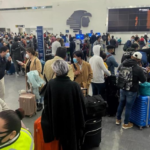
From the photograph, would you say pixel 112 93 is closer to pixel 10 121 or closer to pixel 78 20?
pixel 10 121

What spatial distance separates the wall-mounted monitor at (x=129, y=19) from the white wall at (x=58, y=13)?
1.63 ft

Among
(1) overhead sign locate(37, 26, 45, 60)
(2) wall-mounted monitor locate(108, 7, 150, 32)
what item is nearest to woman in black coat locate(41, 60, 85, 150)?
(1) overhead sign locate(37, 26, 45, 60)

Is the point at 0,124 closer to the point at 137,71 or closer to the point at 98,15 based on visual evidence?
the point at 137,71

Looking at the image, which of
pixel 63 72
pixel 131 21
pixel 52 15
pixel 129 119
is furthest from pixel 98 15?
pixel 63 72

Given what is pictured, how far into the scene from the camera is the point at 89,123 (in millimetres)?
2518

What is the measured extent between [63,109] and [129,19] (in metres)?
17.9

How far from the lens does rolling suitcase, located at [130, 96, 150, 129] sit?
313 centimetres

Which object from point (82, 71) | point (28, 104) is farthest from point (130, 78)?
point (28, 104)

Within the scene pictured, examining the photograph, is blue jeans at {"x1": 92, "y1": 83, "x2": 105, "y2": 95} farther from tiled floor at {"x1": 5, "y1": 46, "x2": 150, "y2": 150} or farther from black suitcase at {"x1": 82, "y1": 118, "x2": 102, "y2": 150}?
black suitcase at {"x1": 82, "y1": 118, "x2": 102, "y2": 150}

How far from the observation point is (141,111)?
10.4 feet

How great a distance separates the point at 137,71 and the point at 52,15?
21.3 m

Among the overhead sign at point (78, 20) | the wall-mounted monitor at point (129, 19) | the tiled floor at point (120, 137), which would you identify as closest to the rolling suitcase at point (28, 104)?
the tiled floor at point (120, 137)

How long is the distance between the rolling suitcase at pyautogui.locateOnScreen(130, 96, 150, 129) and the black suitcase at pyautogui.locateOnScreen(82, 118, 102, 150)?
0.96 metres

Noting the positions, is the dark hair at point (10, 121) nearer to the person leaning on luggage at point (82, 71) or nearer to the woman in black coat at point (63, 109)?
the woman in black coat at point (63, 109)
